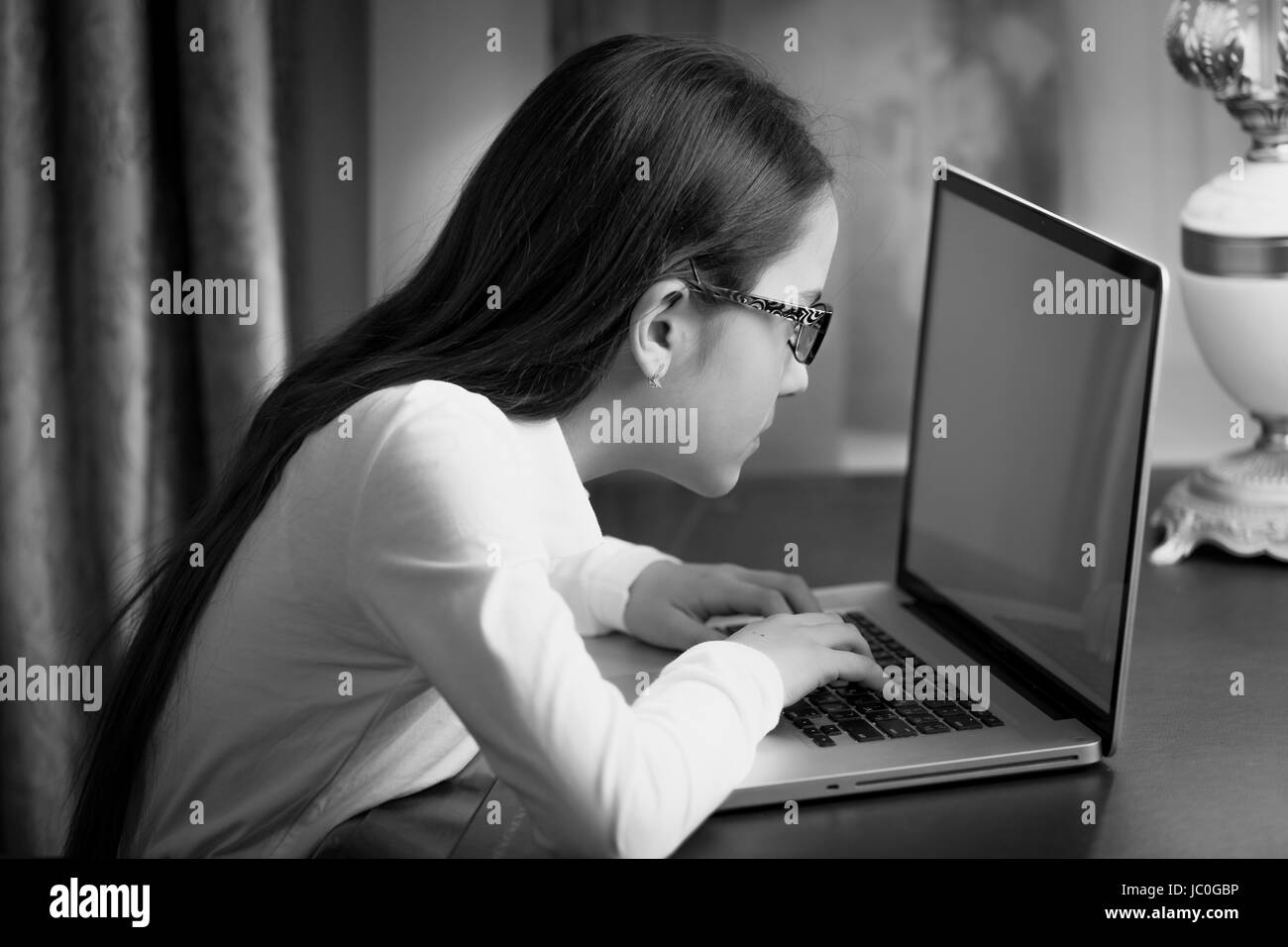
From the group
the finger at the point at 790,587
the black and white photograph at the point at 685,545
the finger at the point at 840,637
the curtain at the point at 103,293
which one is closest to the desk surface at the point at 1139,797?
the black and white photograph at the point at 685,545

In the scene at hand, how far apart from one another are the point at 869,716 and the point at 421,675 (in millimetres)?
286

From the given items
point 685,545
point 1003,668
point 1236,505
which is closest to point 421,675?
point 1003,668

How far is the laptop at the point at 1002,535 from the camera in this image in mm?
826

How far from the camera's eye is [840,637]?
92cm

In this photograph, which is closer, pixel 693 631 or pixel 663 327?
pixel 663 327

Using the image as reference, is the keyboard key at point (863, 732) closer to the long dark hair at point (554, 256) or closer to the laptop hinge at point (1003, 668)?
the laptop hinge at point (1003, 668)

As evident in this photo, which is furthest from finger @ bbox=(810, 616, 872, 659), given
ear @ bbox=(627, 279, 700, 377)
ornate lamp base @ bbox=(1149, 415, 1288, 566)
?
ornate lamp base @ bbox=(1149, 415, 1288, 566)

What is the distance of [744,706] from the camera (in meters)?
0.81

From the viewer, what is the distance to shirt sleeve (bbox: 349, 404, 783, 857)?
73cm

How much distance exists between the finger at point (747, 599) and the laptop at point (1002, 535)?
2 cm

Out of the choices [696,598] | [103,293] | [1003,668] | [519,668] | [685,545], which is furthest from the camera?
[103,293]

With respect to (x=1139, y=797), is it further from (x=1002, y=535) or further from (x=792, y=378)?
(x=792, y=378)

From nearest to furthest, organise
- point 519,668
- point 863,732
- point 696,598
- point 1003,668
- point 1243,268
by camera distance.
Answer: point 519,668, point 863,732, point 1003,668, point 696,598, point 1243,268
